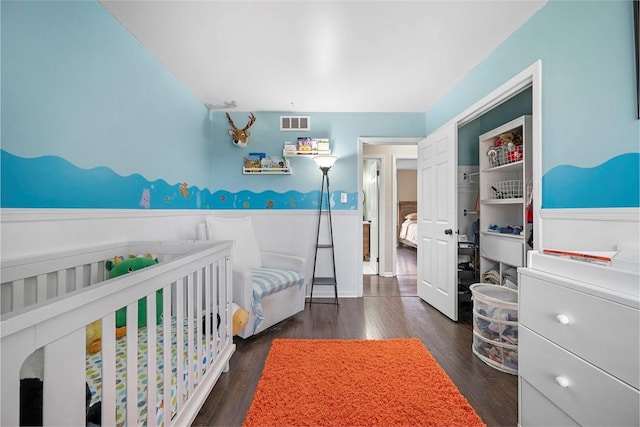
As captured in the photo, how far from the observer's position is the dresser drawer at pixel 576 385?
852 millimetres

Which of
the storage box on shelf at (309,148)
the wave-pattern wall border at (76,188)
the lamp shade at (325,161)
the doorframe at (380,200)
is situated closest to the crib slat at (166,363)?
the wave-pattern wall border at (76,188)

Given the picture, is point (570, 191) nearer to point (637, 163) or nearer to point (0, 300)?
point (637, 163)

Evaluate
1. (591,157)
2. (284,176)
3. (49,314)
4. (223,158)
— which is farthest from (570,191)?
(223,158)

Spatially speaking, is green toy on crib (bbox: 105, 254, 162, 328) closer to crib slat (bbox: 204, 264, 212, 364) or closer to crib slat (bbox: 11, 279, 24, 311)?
crib slat (bbox: 204, 264, 212, 364)

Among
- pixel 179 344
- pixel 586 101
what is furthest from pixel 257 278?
pixel 586 101

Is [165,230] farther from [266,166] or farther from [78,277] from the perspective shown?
[266,166]

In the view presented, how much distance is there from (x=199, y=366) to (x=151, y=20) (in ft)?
6.70

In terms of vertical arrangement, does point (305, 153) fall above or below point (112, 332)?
above

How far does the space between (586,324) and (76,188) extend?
2.34 m

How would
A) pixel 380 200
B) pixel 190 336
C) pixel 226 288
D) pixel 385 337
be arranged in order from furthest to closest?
pixel 380 200 < pixel 385 337 < pixel 226 288 < pixel 190 336

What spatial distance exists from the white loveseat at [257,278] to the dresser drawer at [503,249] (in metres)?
1.87

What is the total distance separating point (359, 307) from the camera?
2.97 meters

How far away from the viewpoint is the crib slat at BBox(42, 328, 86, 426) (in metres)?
0.60

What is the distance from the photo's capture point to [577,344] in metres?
1.00
